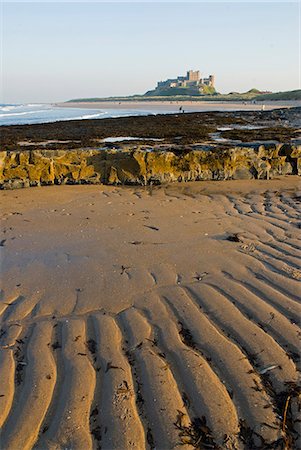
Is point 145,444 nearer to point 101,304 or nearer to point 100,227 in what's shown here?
point 101,304

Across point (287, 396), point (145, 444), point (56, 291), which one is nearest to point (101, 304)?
point (56, 291)

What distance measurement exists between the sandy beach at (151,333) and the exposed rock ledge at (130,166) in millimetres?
2439

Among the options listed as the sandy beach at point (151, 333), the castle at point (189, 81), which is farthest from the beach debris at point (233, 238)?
the castle at point (189, 81)

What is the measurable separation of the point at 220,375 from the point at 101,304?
120cm

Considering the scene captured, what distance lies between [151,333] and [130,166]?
5130 mm

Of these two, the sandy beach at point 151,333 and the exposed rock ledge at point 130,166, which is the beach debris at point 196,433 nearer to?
the sandy beach at point 151,333

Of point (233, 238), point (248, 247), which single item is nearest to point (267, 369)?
point (248, 247)

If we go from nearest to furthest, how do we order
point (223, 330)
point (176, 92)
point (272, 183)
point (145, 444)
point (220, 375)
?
1. point (145, 444)
2. point (220, 375)
3. point (223, 330)
4. point (272, 183)
5. point (176, 92)

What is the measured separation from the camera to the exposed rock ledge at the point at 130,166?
7352 millimetres

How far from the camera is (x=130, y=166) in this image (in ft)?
24.3

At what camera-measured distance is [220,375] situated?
7.39 feet

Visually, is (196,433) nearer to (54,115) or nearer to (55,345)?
(55,345)

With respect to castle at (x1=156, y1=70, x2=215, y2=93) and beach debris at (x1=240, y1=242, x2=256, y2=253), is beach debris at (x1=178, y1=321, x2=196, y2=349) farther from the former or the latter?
castle at (x1=156, y1=70, x2=215, y2=93)

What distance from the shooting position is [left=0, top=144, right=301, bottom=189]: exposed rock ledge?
7352 mm
